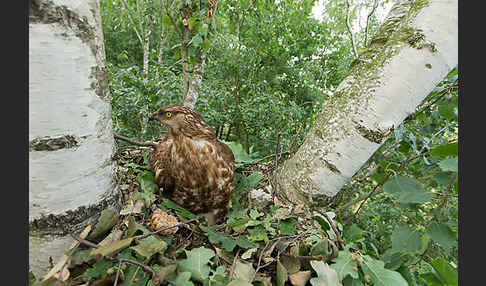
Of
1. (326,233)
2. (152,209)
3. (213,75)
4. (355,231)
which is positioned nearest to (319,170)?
(326,233)

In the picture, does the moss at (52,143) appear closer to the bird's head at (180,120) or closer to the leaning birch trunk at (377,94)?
the bird's head at (180,120)

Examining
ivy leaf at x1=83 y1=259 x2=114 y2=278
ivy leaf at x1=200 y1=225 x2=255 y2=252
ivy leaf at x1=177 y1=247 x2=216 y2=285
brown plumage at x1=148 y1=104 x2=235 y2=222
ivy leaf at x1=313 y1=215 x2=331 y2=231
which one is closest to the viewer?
ivy leaf at x1=83 y1=259 x2=114 y2=278

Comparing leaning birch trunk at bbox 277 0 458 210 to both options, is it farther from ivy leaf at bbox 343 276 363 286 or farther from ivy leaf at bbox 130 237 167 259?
ivy leaf at bbox 130 237 167 259

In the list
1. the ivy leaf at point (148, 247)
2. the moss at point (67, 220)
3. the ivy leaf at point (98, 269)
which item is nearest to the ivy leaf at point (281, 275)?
the ivy leaf at point (148, 247)

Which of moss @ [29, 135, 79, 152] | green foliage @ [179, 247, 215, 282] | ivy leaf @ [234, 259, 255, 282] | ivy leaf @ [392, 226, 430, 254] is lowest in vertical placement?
ivy leaf @ [234, 259, 255, 282]

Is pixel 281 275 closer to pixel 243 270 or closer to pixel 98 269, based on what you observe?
pixel 243 270

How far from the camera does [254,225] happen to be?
95 centimetres

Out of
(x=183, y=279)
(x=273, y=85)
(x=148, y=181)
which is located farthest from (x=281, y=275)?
(x=273, y=85)

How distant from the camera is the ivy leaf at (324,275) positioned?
725 mm

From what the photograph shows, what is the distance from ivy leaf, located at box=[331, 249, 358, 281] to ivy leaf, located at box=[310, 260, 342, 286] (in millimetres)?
25

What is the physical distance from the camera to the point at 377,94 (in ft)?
3.00

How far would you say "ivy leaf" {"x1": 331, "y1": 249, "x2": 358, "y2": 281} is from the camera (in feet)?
2.48

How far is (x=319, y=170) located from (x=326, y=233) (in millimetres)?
254

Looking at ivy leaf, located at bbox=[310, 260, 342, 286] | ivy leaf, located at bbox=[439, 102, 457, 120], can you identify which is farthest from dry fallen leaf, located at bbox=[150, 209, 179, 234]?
ivy leaf, located at bbox=[439, 102, 457, 120]
